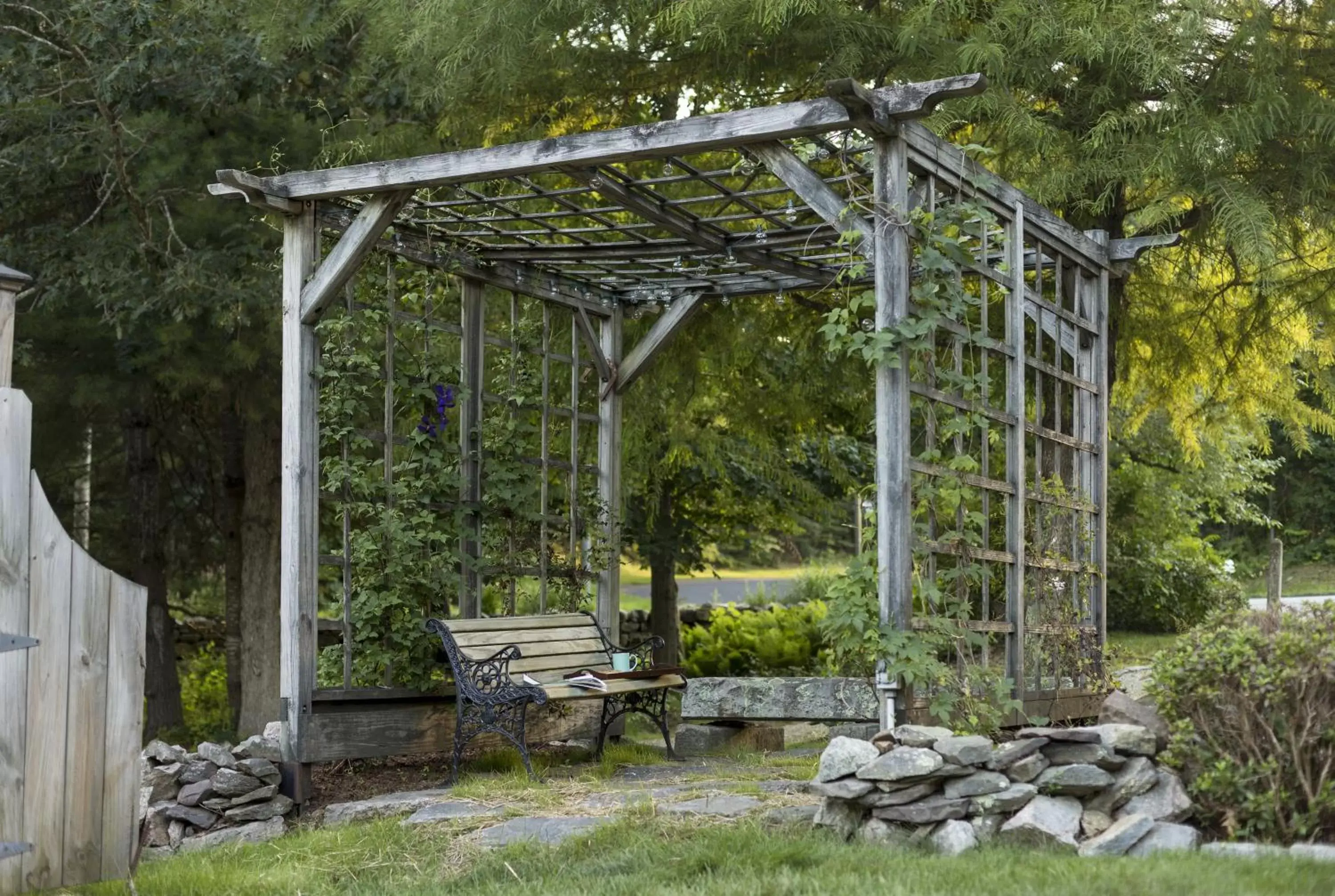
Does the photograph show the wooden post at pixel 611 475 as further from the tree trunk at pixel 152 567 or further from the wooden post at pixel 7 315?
the wooden post at pixel 7 315

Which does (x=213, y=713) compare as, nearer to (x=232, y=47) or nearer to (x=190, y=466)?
(x=190, y=466)

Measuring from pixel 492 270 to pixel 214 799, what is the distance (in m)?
3.30

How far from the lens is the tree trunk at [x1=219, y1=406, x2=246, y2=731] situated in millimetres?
12273

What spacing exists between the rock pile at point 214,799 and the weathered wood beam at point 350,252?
2103 millimetres

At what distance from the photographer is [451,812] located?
6.14 metres

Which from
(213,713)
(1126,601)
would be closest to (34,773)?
(213,713)

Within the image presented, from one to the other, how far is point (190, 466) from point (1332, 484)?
18.2m

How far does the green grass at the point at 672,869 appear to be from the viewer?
4.27 meters

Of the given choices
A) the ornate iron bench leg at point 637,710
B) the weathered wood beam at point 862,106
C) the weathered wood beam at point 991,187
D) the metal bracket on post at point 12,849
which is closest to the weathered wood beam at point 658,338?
the ornate iron bench leg at point 637,710

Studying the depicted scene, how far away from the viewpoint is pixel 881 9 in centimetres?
909

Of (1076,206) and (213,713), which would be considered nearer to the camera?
(1076,206)

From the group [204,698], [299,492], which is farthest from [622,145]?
[204,698]

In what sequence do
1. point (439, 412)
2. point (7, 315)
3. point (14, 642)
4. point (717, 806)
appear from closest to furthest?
point (14, 642) < point (7, 315) < point (717, 806) < point (439, 412)

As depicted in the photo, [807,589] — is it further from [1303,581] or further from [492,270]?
[492,270]
